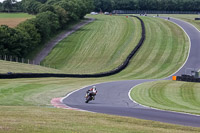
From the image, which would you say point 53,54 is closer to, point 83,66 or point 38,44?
point 38,44

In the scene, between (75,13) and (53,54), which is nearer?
(53,54)

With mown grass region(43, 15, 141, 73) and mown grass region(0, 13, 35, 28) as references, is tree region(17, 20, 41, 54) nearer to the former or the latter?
mown grass region(43, 15, 141, 73)

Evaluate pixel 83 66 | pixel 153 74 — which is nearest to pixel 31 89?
pixel 153 74

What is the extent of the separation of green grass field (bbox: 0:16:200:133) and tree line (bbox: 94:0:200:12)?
75435 millimetres

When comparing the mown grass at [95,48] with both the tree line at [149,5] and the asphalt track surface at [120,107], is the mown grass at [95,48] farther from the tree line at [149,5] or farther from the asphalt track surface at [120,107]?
the tree line at [149,5]

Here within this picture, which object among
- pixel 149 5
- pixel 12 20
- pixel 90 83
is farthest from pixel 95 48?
pixel 149 5

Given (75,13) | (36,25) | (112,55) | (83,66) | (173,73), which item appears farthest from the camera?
(75,13)

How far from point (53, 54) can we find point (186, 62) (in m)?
28.6

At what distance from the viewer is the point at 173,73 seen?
60938 mm

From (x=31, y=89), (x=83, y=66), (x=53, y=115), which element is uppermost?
(x=53, y=115)

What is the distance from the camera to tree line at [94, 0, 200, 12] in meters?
A: 177

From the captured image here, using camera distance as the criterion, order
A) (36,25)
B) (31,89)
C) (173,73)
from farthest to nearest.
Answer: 1. (36,25)
2. (173,73)
3. (31,89)

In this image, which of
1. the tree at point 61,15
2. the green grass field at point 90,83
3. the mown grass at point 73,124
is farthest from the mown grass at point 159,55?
the mown grass at point 73,124

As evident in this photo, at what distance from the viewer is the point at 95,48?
84.2 m
